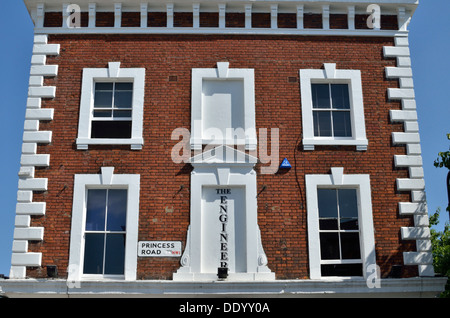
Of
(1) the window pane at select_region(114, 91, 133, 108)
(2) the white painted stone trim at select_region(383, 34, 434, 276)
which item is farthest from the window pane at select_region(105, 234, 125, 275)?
(2) the white painted stone trim at select_region(383, 34, 434, 276)

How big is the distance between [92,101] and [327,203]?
5889mm

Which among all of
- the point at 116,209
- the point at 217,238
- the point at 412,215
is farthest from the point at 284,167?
the point at 116,209

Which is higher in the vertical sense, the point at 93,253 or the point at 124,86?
the point at 124,86

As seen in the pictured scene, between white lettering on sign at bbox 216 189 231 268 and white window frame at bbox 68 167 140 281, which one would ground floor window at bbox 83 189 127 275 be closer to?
white window frame at bbox 68 167 140 281

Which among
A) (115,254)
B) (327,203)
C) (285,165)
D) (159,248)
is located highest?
(285,165)

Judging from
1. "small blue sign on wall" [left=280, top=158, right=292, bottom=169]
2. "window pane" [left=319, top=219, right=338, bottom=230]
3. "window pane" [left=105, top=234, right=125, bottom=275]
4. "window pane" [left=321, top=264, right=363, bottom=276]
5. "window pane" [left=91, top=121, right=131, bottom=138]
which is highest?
"window pane" [left=91, top=121, right=131, bottom=138]

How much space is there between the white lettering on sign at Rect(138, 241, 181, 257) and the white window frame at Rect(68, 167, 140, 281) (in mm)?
166

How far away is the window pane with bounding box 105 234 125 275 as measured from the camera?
11.7 meters

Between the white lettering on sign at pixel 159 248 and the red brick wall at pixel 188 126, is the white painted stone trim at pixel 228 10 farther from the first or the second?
the white lettering on sign at pixel 159 248

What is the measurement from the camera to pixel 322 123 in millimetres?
12633

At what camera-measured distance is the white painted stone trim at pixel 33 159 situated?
11516 mm

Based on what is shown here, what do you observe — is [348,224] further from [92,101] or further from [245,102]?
[92,101]

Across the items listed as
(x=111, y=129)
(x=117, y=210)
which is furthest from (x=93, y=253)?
(x=111, y=129)

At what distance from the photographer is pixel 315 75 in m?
12.8
